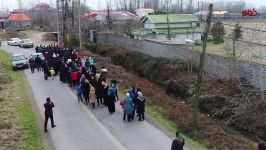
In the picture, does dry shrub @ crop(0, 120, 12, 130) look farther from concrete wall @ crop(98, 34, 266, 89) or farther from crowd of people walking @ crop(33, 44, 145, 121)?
concrete wall @ crop(98, 34, 266, 89)

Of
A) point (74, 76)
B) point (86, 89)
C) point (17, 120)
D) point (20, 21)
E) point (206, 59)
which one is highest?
point (20, 21)

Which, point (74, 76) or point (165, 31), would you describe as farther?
point (165, 31)

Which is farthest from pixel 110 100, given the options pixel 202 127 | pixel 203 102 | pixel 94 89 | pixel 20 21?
pixel 20 21

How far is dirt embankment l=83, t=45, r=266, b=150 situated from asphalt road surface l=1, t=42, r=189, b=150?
195 cm

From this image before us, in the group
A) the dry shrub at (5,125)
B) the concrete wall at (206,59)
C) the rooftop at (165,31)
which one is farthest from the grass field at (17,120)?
the rooftop at (165,31)

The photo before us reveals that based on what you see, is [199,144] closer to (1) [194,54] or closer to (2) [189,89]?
(2) [189,89]

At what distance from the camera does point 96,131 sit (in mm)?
16547

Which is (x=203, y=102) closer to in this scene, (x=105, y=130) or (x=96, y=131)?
(x=105, y=130)

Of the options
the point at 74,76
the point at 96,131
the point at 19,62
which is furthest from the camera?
the point at 19,62

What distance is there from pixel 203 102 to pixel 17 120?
1073cm

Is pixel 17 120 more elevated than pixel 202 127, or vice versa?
pixel 17 120

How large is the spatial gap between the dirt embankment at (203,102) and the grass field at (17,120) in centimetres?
630

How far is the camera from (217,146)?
15.3 m

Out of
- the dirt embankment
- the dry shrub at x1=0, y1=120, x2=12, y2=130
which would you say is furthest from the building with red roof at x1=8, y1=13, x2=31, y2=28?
the dry shrub at x1=0, y1=120, x2=12, y2=130
